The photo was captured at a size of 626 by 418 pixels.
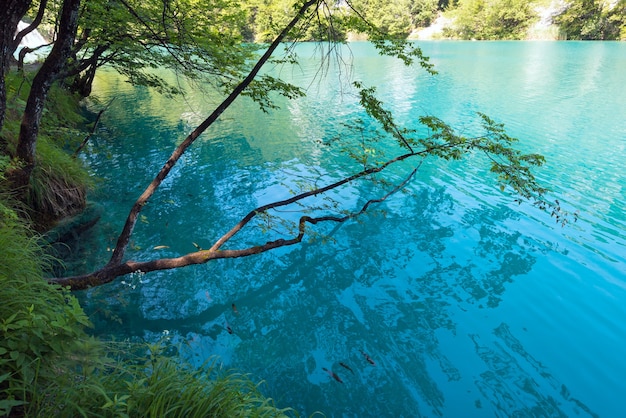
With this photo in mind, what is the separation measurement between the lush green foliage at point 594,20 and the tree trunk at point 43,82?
2734 inches

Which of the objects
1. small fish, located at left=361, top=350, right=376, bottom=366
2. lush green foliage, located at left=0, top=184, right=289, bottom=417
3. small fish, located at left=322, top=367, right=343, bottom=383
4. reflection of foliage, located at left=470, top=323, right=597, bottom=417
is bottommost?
reflection of foliage, located at left=470, top=323, right=597, bottom=417

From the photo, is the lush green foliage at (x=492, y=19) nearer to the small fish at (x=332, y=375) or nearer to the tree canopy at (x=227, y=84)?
the tree canopy at (x=227, y=84)

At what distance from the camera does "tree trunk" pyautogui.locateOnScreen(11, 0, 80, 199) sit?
11.8ft

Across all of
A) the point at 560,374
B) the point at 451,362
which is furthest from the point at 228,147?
the point at 560,374

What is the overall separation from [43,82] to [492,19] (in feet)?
253

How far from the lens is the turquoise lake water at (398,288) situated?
432 cm

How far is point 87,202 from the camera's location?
7.45 meters

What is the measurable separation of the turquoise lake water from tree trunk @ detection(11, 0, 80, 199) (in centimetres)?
194

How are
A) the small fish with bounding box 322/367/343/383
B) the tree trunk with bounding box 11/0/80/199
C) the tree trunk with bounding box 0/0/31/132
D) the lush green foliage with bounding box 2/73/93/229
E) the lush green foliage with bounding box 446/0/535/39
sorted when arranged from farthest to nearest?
the lush green foliage with bounding box 446/0/535/39, the lush green foliage with bounding box 2/73/93/229, the small fish with bounding box 322/367/343/383, the tree trunk with bounding box 11/0/80/199, the tree trunk with bounding box 0/0/31/132

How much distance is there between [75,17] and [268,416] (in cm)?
428

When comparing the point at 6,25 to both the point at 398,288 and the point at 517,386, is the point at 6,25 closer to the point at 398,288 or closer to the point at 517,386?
the point at 398,288

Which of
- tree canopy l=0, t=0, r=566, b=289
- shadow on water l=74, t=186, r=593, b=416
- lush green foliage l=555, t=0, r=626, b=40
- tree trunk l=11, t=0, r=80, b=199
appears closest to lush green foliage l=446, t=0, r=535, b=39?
lush green foliage l=555, t=0, r=626, b=40

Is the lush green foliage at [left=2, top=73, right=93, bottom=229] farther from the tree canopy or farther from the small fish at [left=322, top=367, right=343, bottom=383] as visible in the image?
the small fish at [left=322, top=367, right=343, bottom=383]

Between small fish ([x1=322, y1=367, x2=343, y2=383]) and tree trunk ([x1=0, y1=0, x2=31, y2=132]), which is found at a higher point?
tree trunk ([x1=0, y1=0, x2=31, y2=132])
